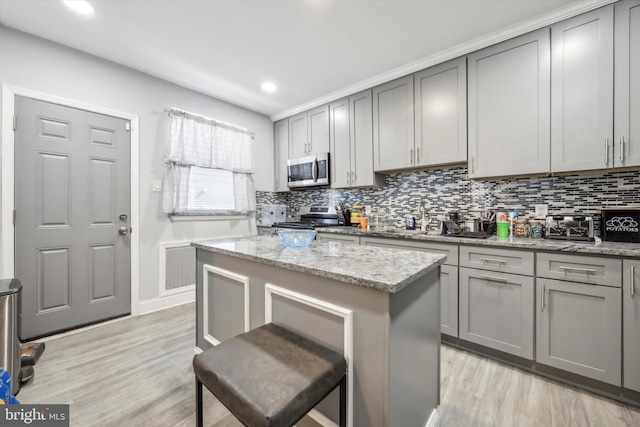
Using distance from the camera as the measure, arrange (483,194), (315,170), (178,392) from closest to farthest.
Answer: (178,392)
(483,194)
(315,170)

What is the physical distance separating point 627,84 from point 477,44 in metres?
1.05

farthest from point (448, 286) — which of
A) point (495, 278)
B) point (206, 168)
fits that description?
point (206, 168)

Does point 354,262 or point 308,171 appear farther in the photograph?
point 308,171

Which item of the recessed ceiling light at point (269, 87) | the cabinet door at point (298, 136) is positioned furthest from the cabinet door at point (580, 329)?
the recessed ceiling light at point (269, 87)

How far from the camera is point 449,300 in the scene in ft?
7.19

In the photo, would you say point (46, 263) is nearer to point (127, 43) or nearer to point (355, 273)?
point (127, 43)

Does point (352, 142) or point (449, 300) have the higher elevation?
point (352, 142)

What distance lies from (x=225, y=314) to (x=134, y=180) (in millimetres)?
2010

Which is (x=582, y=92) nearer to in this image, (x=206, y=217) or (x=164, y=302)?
(x=206, y=217)

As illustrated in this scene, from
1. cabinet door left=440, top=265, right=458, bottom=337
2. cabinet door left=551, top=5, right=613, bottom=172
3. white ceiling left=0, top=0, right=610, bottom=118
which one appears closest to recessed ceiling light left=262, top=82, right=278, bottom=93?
white ceiling left=0, top=0, right=610, bottom=118

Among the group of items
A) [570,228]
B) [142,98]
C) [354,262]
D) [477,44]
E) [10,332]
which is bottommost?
[10,332]

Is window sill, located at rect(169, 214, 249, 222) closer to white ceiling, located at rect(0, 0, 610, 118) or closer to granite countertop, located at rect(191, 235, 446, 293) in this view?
white ceiling, located at rect(0, 0, 610, 118)

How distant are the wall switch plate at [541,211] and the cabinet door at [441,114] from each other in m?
0.72

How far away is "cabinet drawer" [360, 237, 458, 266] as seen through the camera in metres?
2.15
